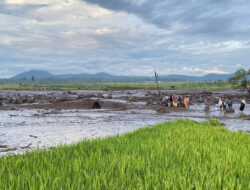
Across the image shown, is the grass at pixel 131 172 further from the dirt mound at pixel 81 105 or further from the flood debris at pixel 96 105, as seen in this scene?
the flood debris at pixel 96 105

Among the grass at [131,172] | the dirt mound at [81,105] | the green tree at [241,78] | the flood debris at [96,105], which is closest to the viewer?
the grass at [131,172]

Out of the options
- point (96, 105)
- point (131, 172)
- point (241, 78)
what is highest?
point (241, 78)

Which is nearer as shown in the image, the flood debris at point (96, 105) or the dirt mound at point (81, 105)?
the dirt mound at point (81, 105)

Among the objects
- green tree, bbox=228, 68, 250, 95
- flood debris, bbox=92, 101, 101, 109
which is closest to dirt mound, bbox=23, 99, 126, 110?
flood debris, bbox=92, 101, 101, 109

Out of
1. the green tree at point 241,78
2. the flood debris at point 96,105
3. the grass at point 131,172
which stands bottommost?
the flood debris at point 96,105

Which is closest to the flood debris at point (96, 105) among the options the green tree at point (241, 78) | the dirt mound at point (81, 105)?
the dirt mound at point (81, 105)

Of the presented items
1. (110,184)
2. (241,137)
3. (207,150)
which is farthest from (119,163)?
(241,137)

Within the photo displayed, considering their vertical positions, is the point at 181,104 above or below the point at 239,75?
below

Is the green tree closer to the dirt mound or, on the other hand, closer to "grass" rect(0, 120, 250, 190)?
the dirt mound

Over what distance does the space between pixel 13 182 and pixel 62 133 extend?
31.8 ft

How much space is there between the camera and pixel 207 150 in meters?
7.04

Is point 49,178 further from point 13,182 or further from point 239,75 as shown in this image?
point 239,75

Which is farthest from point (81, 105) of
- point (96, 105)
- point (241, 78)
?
point (241, 78)

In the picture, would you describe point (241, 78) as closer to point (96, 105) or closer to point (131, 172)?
point (96, 105)
